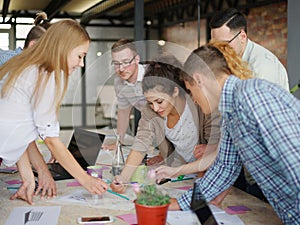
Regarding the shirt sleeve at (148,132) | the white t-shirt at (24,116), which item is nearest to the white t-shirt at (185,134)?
the shirt sleeve at (148,132)

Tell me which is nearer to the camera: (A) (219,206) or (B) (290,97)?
(B) (290,97)

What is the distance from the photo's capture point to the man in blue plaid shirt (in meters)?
1.31

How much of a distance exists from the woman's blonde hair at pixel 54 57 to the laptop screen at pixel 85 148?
79 cm

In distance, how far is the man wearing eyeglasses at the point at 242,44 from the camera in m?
2.58

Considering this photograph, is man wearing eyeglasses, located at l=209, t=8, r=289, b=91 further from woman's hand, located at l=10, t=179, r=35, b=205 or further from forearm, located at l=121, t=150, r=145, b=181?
woman's hand, located at l=10, t=179, r=35, b=205

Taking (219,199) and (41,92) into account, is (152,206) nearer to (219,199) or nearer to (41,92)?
(219,199)

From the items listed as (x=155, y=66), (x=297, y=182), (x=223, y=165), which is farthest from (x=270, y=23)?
(x=297, y=182)

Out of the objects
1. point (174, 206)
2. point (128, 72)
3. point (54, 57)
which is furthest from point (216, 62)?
point (128, 72)

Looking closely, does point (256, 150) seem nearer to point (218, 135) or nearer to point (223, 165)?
point (223, 165)

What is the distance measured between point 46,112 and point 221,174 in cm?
70

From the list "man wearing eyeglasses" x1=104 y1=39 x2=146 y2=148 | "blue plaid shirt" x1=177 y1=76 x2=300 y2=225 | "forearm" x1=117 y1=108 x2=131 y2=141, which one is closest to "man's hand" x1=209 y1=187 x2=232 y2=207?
"blue plaid shirt" x1=177 y1=76 x2=300 y2=225

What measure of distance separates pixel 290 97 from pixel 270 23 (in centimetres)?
443

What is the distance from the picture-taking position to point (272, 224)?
1586 millimetres

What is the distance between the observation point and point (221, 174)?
1.76 metres
